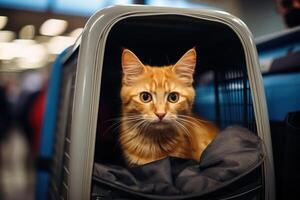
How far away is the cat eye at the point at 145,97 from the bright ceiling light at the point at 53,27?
2.65m

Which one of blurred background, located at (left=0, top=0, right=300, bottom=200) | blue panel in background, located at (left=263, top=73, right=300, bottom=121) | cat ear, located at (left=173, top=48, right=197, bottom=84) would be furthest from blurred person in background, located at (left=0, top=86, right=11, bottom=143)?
cat ear, located at (left=173, top=48, right=197, bottom=84)

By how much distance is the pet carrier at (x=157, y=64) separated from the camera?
2.33ft

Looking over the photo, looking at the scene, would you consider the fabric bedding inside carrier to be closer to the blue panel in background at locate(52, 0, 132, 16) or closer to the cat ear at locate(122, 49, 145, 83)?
the cat ear at locate(122, 49, 145, 83)

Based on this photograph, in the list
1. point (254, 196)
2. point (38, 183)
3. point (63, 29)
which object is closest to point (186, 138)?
point (254, 196)

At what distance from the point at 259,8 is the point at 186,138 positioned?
135 inches

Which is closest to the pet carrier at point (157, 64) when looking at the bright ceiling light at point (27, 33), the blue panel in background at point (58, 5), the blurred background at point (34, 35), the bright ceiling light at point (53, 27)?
the blurred background at point (34, 35)

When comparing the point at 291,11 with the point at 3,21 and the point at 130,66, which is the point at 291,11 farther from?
the point at 3,21

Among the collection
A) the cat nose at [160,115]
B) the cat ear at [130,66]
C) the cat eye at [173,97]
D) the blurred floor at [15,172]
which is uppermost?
the cat ear at [130,66]

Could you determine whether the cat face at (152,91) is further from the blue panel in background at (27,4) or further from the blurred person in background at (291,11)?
the blue panel in background at (27,4)

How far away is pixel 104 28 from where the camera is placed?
0.75 m

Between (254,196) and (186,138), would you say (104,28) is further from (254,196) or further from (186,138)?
(254,196)

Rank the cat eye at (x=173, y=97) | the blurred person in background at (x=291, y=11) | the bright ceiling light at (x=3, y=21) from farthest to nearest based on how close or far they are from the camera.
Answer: the bright ceiling light at (x=3, y=21) < the blurred person in background at (x=291, y=11) < the cat eye at (x=173, y=97)

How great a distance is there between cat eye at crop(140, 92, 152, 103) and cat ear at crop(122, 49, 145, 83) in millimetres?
47

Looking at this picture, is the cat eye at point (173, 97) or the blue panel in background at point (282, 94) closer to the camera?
the cat eye at point (173, 97)
